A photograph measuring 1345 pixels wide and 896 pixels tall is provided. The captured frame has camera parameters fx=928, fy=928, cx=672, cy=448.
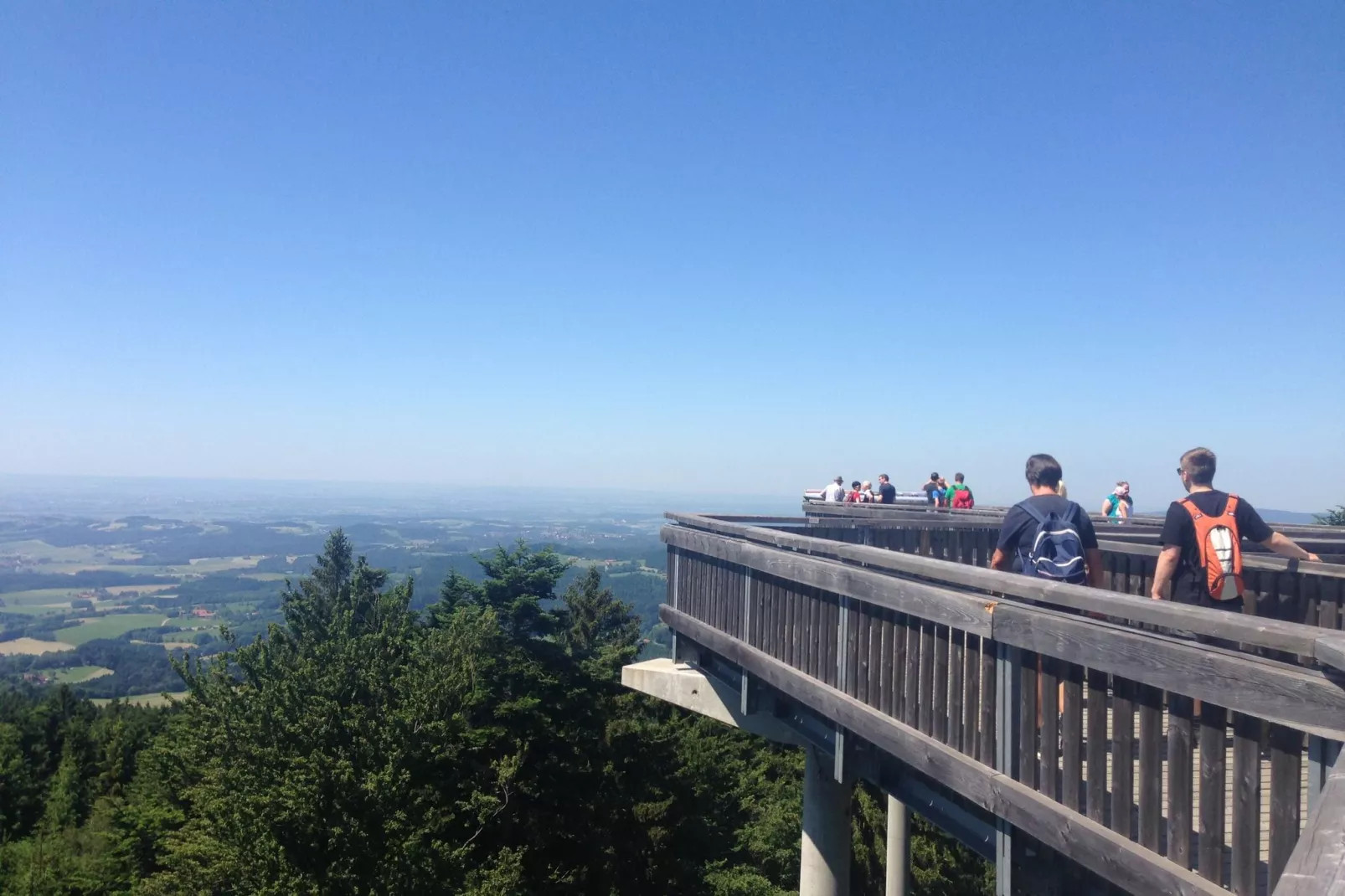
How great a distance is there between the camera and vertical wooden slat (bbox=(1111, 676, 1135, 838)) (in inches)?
132

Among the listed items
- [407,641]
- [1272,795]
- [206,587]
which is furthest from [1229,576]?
[206,587]

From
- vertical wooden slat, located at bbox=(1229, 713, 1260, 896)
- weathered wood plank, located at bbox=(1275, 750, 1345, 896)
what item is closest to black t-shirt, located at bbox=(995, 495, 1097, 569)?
vertical wooden slat, located at bbox=(1229, 713, 1260, 896)

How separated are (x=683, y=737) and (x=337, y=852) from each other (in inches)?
879

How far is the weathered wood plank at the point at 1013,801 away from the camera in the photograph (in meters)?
3.19

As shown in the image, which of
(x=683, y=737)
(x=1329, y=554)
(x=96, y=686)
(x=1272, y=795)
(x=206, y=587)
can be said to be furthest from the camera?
(x=206, y=587)

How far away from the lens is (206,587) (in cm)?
17988

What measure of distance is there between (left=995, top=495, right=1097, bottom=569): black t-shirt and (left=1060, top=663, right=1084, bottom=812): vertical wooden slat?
1.34 meters

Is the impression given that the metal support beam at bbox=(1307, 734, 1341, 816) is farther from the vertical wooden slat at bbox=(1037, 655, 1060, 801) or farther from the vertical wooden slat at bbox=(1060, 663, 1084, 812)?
the vertical wooden slat at bbox=(1037, 655, 1060, 801)

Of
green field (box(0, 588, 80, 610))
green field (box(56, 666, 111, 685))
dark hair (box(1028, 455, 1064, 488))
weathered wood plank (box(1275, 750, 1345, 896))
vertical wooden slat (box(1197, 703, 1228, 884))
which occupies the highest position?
dark hair (box(1028, 455, 1064, 488))

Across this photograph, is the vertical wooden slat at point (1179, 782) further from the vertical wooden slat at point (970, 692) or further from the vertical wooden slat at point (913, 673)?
the vertical wooden slat at point (913, 673)

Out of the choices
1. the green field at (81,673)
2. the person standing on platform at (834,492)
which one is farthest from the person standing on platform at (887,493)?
the green field at (81,673)

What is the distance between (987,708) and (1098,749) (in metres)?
0.66

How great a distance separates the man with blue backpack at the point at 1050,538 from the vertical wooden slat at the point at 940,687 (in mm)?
670

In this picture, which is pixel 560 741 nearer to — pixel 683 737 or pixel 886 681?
pixel 683 737
